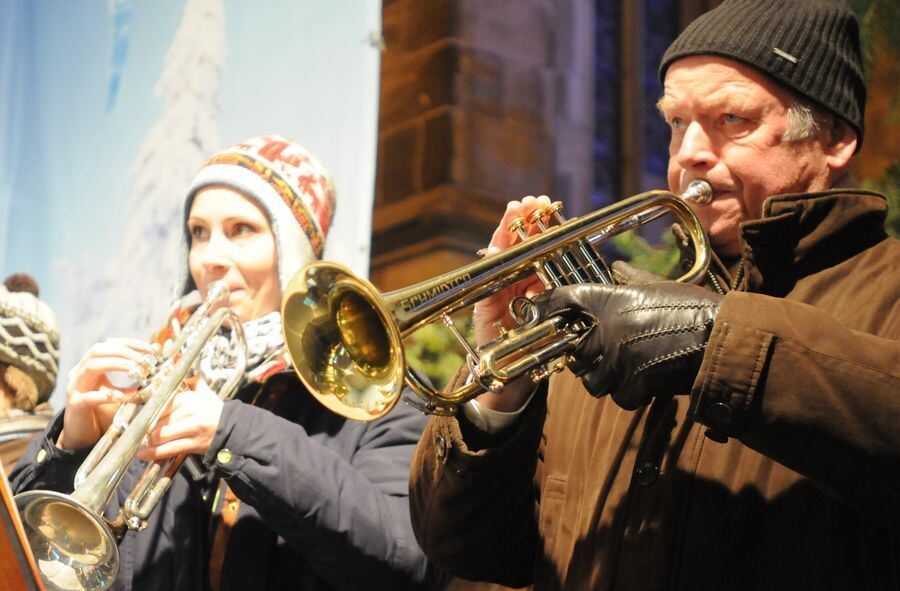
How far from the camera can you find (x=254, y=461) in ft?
7.68

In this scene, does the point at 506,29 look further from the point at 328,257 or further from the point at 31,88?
the point at 31,88

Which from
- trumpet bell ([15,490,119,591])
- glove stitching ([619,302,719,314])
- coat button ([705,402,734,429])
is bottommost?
trumpet bell ([15,490,119,591])

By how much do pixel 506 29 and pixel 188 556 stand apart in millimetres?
2563

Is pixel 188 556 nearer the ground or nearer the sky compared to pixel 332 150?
nearer the ground

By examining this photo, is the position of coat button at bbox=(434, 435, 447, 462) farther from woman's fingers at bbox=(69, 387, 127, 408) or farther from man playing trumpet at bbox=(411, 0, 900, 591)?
woman's fingers at bbox=(69, 387, 127, 408)

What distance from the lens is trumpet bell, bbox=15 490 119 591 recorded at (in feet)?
7.29

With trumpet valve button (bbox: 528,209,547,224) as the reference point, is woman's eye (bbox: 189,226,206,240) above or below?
above

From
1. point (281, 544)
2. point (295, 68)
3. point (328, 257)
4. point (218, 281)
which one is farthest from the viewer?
point (295, 68)

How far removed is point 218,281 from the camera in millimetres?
2938

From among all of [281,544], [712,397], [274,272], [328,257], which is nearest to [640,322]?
[712,397]

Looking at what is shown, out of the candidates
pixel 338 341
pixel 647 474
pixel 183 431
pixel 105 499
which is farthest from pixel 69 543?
pixel 647 474

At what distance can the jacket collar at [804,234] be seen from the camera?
1.85 metres

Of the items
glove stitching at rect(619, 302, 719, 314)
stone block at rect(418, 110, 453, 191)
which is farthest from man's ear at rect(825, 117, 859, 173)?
stone block at rect(418, 110, 453, 191)

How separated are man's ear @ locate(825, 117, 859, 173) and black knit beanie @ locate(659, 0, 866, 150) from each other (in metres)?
0.02
